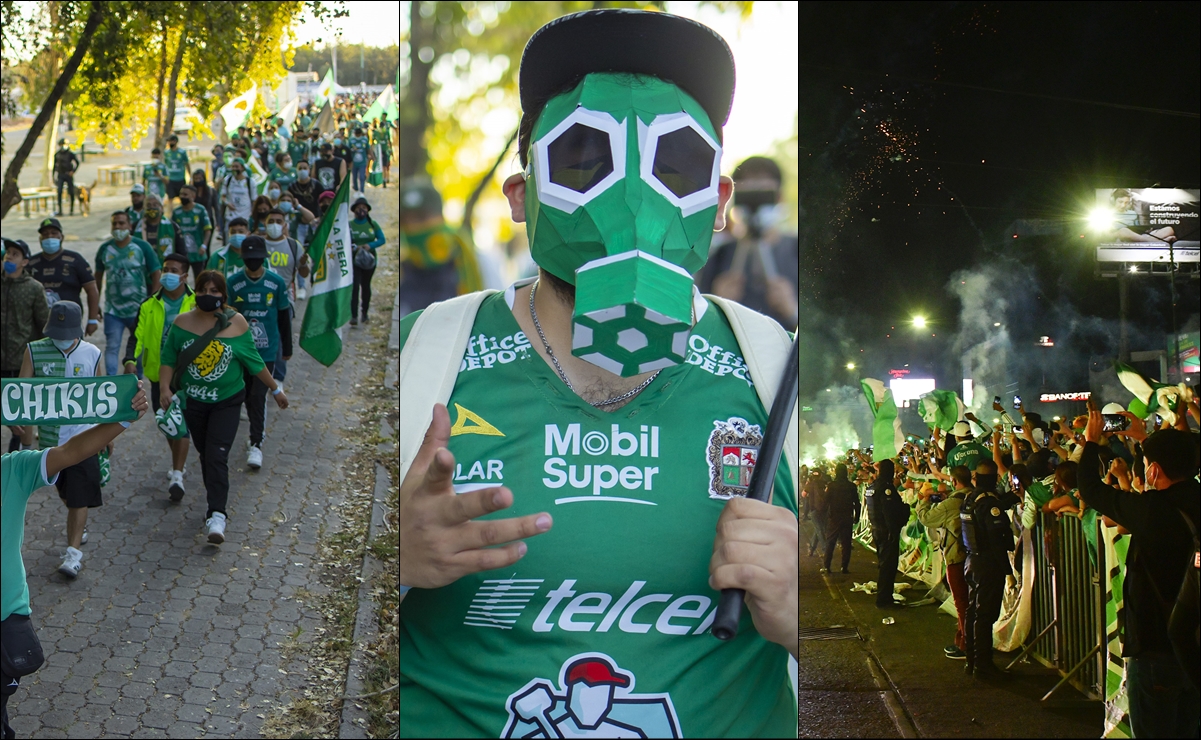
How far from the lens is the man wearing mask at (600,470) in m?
2.11

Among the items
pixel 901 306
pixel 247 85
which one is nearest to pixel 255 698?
pixel 901 306

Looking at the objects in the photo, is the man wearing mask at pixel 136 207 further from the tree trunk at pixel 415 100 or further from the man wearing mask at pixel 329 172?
the tree trunk at pixel 415 100

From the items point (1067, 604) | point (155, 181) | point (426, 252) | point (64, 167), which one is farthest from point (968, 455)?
point (64, 167)

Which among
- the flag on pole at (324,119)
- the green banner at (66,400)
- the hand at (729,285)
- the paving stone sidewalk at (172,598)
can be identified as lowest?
the paving stone sidewalk at (172,598)

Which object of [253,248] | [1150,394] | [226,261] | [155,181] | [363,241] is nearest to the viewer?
[1150,394]

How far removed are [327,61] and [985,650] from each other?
11.7 m

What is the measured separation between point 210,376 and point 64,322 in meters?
0.65

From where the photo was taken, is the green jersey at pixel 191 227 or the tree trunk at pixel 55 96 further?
the green jersey at pixel 191 227

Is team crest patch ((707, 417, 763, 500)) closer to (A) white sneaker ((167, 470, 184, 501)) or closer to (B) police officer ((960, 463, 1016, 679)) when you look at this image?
(B) police officer ((960, 463, 1016, 679))

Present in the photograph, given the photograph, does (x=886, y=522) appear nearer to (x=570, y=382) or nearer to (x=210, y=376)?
(x=570, y=382)

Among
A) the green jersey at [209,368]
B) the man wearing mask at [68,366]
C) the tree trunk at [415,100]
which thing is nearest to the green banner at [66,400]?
the tree trunk at [415,100]

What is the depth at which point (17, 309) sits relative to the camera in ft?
17.7

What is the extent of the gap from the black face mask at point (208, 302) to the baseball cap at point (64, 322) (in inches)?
20.7

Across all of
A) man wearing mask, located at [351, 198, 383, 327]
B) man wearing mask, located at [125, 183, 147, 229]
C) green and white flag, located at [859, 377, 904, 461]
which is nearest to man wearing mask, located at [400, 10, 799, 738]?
green and white flag, located at [859, 377, 904, 461]
